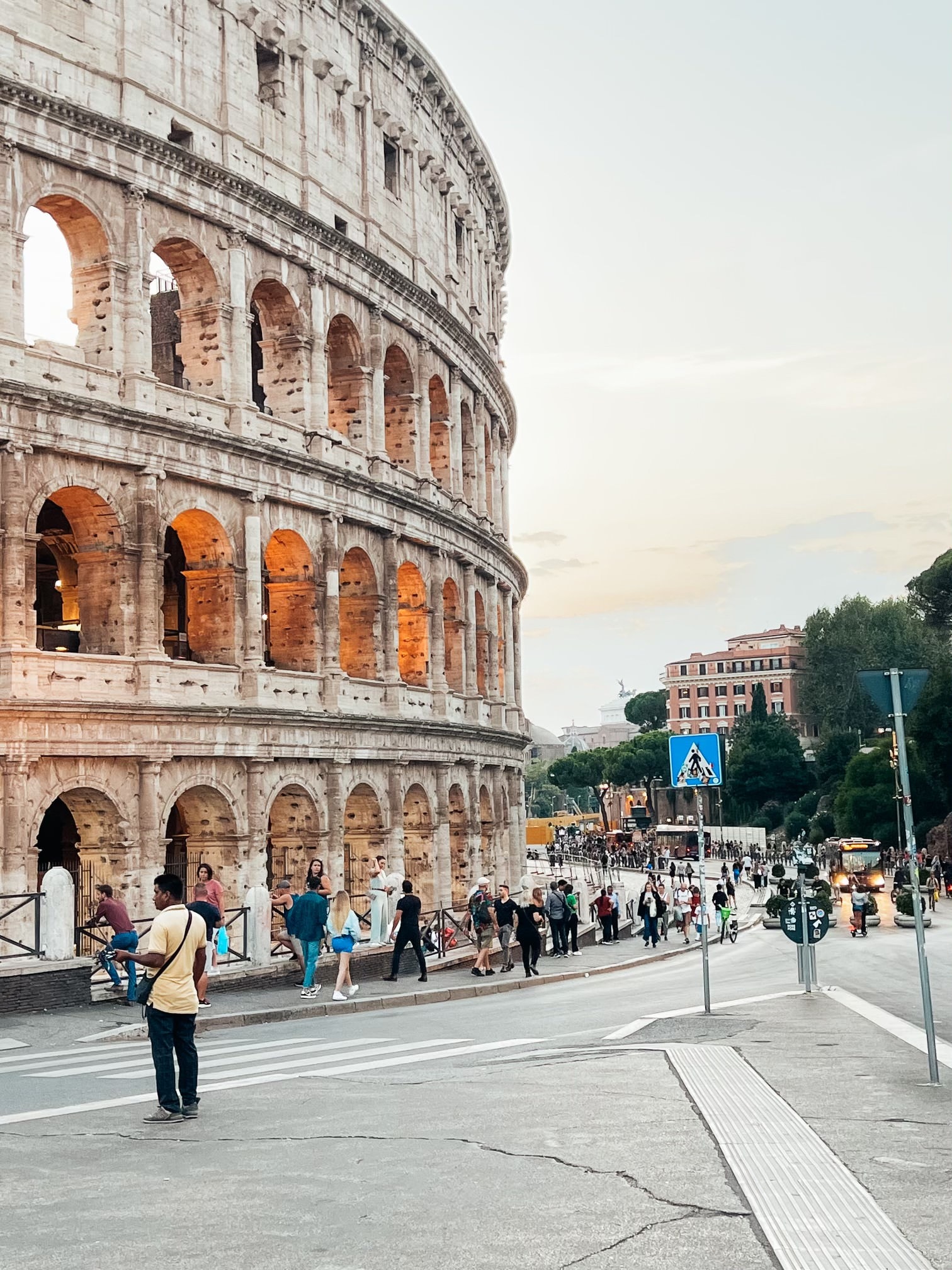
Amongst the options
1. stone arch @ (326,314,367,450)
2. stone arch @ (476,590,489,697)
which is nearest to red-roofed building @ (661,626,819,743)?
stone arch @ (476,590,489,697)

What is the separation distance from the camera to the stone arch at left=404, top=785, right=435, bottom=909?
1419 inches

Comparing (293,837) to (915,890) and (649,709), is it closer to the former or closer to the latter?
(915,890)

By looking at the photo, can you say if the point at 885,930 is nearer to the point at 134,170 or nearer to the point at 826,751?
the point at 134,170

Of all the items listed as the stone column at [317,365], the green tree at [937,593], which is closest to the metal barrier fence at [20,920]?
the stone column at [317,365]

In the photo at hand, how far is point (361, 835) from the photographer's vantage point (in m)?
33.8

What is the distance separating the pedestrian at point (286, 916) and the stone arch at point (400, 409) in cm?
1161

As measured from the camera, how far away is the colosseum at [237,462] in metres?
25.3

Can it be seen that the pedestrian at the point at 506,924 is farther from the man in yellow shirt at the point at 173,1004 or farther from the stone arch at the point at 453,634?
the man in yellow shirt at the point at 173,1004

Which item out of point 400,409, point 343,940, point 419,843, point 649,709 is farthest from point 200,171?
point 649,709

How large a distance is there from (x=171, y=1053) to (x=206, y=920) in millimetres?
7435

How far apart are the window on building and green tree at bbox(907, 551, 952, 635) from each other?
76673 millimetres

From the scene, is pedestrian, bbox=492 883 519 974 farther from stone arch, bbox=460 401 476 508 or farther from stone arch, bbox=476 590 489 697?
stone arch, bbox=460 401 476 508

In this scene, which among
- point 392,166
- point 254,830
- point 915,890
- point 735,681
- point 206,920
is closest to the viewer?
point 915,890

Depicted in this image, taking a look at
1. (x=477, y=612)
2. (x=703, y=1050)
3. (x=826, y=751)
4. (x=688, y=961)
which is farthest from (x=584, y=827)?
(x=703, y=1050)
